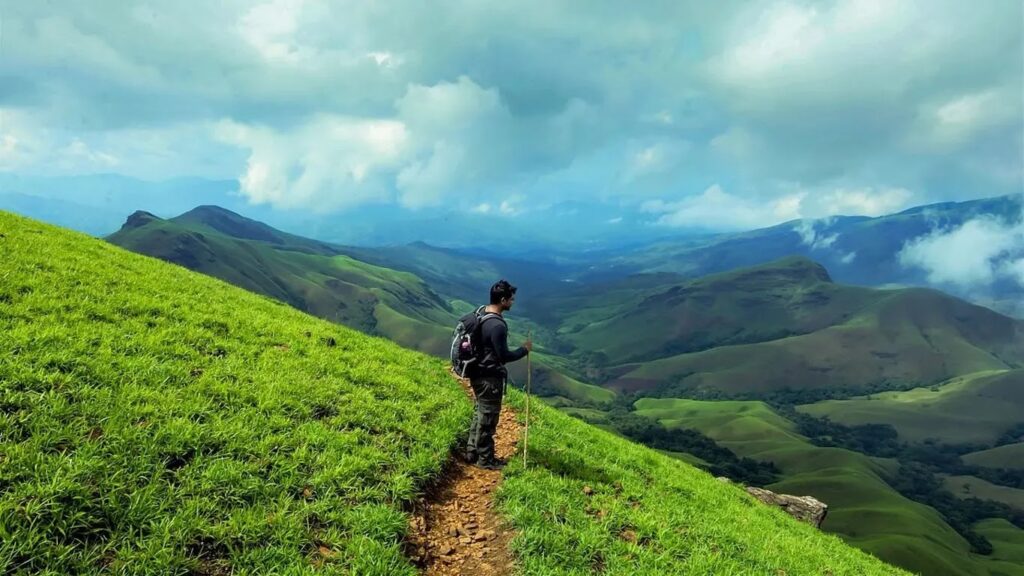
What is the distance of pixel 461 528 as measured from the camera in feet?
36.1

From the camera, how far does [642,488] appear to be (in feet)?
49.4

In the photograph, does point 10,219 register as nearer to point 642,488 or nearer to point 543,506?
point 543,506

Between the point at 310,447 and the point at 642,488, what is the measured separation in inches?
362

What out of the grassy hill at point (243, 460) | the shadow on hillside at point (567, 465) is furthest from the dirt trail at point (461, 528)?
the shadow on hillside at point (567, 465)

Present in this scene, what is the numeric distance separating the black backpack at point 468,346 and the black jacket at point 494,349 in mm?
102

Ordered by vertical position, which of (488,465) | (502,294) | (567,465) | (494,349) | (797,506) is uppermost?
(502,294)

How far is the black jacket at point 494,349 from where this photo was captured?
41.0ft

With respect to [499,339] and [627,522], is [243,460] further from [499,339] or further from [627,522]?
[627,522]

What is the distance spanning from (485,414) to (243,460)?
550 cm

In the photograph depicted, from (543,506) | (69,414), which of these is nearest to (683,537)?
(543,506)

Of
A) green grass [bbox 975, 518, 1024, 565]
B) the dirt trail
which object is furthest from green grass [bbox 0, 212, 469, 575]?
green grass [bbox 975, 518, 1024, 565]

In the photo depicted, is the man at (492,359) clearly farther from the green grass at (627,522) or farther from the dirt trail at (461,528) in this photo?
the green grass at (627,522)

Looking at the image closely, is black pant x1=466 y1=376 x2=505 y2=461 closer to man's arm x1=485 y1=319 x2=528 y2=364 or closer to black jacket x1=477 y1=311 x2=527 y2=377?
black jacket x1=477 y1=311 x2=527 y2=377

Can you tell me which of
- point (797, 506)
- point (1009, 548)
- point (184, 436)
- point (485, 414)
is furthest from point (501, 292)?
point (1009, 548)
